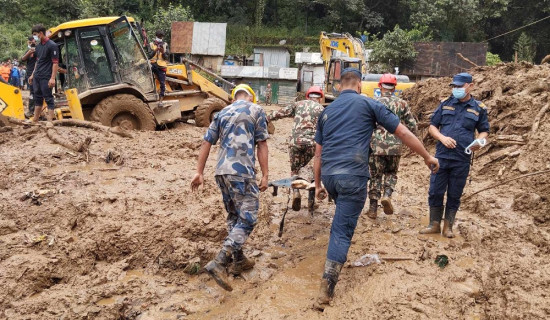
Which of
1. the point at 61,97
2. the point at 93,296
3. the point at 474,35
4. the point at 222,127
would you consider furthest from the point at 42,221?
the point at 474,35

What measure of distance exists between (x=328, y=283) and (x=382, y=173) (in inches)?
98.6

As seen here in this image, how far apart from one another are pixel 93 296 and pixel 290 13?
38.4 m

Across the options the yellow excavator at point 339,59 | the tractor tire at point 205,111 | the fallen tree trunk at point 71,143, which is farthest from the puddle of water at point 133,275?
the yellow excavator at point 339,59

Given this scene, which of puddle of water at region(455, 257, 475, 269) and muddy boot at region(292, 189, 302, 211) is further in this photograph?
muddy boot at region(292, 189, 302, 211)

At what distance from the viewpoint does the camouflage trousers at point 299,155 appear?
5.61m

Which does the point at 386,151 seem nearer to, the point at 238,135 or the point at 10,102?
the point at 238,135

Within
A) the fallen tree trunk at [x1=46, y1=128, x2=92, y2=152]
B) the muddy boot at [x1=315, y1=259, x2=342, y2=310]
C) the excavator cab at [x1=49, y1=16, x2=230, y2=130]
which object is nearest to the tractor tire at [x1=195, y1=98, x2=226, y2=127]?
the excavator cab at [x1=49, y1=16, x2=230, y2=130]

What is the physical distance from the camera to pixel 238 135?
3803mm

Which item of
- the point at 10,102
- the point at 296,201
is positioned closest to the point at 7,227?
the point at 296,201

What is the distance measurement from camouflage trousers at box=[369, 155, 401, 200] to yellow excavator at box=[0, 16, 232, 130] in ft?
19.7

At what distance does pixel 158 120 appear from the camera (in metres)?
10.4

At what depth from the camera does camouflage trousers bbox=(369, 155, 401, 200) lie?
545 cm

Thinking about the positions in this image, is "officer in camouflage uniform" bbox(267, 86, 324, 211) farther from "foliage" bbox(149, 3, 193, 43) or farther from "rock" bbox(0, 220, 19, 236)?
"foliage" bbox(149, 3, 193, 43)

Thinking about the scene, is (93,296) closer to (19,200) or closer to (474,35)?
(19,200)
